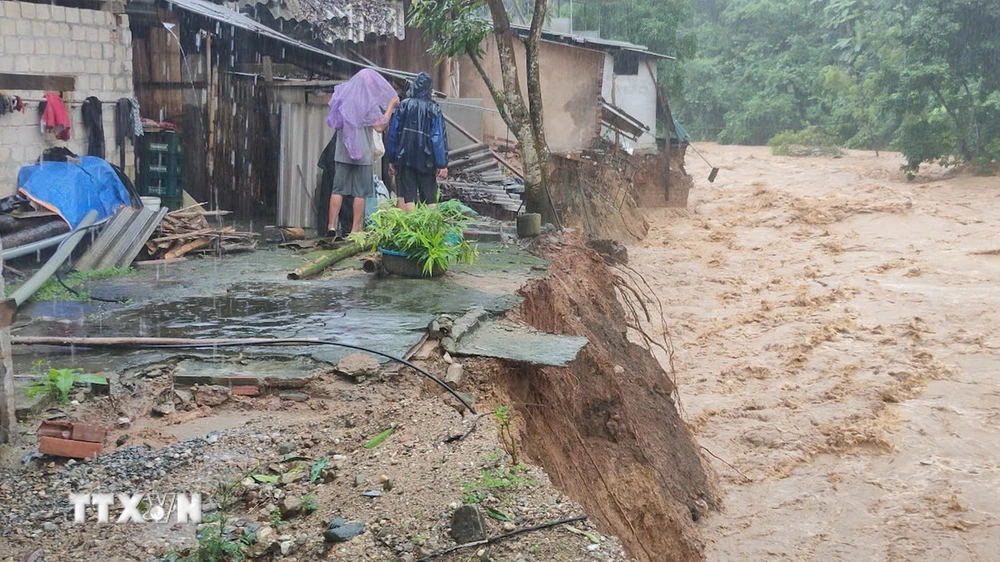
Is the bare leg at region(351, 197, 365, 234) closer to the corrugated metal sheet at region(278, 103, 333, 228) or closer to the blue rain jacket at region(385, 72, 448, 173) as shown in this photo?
the blue rain jacket at region(385, 72, 448, 173)

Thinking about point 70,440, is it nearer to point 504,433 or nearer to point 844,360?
point 504,433

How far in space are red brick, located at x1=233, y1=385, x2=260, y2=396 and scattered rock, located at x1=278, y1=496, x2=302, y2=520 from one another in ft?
4.62

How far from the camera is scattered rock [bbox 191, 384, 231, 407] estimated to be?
505 centimetres

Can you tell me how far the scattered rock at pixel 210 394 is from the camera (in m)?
5.05

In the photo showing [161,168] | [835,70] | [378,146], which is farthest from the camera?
[835,70]

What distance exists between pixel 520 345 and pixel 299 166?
5498 millimetres

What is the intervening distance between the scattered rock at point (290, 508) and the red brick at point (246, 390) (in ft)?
4.62

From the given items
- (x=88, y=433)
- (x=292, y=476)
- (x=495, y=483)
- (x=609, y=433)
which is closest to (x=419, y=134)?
(x=609, y=433)

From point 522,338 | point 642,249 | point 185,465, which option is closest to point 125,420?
point 185,465

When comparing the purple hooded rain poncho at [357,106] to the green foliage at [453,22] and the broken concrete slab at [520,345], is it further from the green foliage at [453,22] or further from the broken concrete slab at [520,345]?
the broken concrete slab at [520,345]

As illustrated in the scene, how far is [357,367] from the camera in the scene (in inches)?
209

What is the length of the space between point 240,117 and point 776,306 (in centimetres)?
1009

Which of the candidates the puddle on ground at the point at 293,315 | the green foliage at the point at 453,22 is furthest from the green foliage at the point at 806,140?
the puddle on ground at the point at 293,315

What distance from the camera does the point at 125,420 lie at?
4766 millimetres
